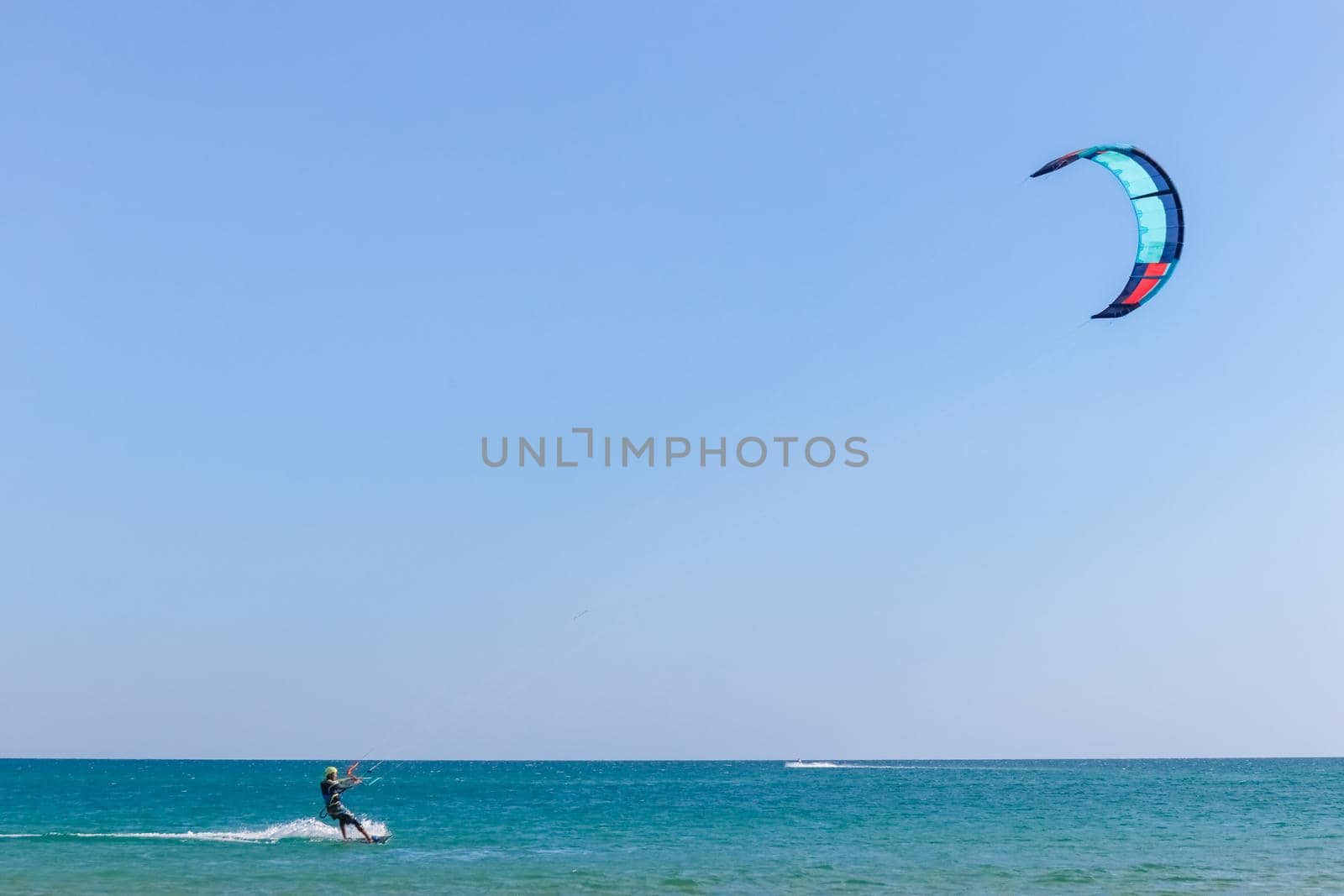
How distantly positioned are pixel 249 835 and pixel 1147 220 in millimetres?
17659

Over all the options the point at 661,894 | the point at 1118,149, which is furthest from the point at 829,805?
the point at 1118,149

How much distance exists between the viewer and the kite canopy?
14117 millimetres

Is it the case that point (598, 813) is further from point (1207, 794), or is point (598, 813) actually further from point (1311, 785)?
point (1311, 785)

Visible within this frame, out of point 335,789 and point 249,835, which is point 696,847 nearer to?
point 335,789

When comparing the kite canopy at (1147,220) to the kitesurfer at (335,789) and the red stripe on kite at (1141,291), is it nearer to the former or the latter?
the red stripe on kite at (1141,291)

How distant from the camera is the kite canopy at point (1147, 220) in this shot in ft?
46.3

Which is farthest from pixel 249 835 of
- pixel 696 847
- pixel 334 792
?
pixel 696 847

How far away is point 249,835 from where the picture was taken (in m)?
21.8

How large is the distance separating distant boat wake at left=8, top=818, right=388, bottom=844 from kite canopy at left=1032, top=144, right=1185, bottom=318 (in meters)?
14.3

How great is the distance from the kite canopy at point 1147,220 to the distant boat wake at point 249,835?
14287mm

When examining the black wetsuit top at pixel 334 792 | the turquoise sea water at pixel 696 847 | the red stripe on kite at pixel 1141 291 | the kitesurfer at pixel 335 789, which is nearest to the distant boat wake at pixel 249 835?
the turquoise sea water at pixel 696 847

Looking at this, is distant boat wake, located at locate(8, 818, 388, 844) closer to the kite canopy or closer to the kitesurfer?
the kitesurfer

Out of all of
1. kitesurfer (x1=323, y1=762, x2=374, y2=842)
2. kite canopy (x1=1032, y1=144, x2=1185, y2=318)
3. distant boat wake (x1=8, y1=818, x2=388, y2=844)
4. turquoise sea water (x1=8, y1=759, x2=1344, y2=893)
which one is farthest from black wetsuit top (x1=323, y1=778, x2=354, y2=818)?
kite canopy (x1=1032, y1=144, x2=1185, y2=318)

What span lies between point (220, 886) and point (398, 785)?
49.0 m
